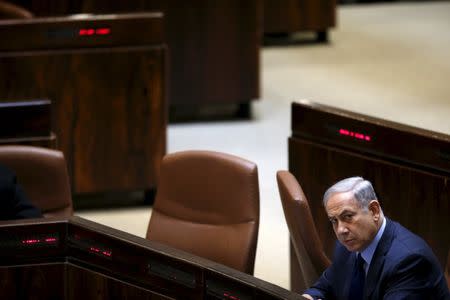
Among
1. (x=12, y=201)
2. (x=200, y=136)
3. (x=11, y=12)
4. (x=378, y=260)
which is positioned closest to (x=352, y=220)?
(x=378, y=260)

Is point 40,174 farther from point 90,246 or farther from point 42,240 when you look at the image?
point 90,246

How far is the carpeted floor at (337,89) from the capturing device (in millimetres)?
6449

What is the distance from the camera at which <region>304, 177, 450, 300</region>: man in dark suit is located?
3.46 m

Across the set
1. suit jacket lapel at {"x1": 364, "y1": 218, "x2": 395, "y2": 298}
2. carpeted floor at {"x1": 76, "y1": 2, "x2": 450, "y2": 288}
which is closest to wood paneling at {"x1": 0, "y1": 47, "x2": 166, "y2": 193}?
carpeted floor at {"x1": 76, "y1": 2, "x2": 450, "y2": 288}

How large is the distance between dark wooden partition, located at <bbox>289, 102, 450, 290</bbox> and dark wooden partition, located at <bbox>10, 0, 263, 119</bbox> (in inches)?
118

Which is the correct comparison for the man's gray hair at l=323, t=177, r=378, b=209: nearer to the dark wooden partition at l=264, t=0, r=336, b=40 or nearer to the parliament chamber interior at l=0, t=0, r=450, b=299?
the parliament chamber interior at l=0, t=0, r=450, b=299

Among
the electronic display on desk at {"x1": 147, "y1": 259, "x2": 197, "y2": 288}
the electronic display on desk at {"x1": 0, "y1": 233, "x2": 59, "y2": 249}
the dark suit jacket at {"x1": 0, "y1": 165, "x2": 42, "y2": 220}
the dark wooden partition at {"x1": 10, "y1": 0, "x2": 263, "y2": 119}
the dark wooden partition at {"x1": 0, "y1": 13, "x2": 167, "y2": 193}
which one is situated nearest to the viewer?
the electronic display on desk at {"x1": 147, "y1": 259, "x2": 197, "y2": 288}

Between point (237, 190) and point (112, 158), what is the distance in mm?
2126

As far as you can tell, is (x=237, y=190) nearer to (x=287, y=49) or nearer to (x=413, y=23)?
(x=287, y=49)

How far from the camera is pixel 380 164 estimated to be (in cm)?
461

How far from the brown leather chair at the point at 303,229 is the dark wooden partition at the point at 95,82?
2194mm

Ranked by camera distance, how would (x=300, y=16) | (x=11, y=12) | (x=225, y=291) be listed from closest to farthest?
(x=225, y=291) → (x=11, y=12) → (x=300, y=16)

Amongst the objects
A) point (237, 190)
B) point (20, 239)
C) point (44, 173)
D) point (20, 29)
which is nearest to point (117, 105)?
point (20, 29)

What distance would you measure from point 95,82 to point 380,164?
2.27m
